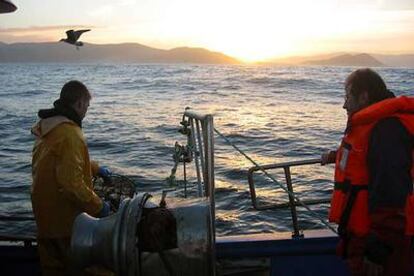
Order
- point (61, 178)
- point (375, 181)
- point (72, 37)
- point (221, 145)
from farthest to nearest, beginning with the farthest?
point (221, 145) → point (72, 37) → point (61, 178) → point (375, 181)

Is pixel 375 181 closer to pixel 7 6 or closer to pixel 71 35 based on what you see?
pixel 7 6

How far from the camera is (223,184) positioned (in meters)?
11.7

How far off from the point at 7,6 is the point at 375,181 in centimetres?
244

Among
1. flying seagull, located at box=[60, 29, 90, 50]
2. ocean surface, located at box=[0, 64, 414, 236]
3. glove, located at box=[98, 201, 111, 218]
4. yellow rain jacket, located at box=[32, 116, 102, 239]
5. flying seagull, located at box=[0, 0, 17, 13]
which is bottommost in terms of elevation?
ocean surface, located at box=[0, 64, 414, 236]

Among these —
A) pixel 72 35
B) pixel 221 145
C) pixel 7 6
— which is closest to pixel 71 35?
pixel 72 35

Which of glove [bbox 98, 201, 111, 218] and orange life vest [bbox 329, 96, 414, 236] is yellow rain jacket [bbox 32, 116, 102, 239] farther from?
orange life vest [bbox 329, 96, 414, 236]

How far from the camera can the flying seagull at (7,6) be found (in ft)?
10.3

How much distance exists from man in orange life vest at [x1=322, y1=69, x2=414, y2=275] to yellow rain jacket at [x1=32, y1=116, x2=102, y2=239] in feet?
5.77

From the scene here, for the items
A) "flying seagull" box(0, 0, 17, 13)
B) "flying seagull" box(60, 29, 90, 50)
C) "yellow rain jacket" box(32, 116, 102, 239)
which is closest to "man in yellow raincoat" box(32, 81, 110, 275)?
"yellow rain jacket" box(32, 116, 102, 239)

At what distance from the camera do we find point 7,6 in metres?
3.23

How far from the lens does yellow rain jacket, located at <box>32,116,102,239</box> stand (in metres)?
3.67

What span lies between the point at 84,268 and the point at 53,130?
1.22m

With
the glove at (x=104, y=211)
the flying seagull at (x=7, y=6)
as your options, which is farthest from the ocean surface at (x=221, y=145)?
the flying seagull at (x=7, y=6)

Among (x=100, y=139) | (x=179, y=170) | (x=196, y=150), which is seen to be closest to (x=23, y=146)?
(x=100, y=139)
